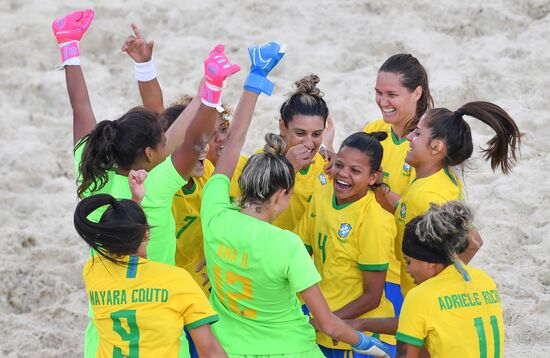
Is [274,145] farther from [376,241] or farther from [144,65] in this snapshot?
[144,65]

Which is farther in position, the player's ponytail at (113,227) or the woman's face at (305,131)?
the woman's face at (305,131)

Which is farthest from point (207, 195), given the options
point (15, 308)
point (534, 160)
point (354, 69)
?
point (354, 69)

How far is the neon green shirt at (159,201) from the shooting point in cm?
384

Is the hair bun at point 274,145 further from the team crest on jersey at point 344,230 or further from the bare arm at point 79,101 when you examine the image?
the bare arm at point 79,101

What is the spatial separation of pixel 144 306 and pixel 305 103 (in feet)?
5.35

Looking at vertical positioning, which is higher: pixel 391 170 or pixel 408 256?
pixel 408 256

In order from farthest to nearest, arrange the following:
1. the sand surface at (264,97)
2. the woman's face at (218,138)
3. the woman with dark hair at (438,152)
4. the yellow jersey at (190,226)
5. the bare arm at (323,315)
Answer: the sand surface at (264,97), the woman's face at (218,138), the yellow jersey at (190,226), the woman with dark hair at (438,152), the bare arm at (323,315)

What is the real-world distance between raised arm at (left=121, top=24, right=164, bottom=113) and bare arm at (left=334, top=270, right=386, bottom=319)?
1.63m

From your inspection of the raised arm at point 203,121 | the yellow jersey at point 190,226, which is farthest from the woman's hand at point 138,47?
the raised arm at point 203,121

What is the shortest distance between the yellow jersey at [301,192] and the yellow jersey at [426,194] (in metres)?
0.50

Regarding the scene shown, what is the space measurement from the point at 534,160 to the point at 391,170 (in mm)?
2324

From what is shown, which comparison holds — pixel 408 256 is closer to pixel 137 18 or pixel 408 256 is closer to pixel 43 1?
pixel 137 18

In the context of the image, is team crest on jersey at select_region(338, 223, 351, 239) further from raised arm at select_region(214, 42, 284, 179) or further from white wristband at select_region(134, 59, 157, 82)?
white wristband at select_region(134, 59, 157, 82)

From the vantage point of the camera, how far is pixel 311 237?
172 inches
